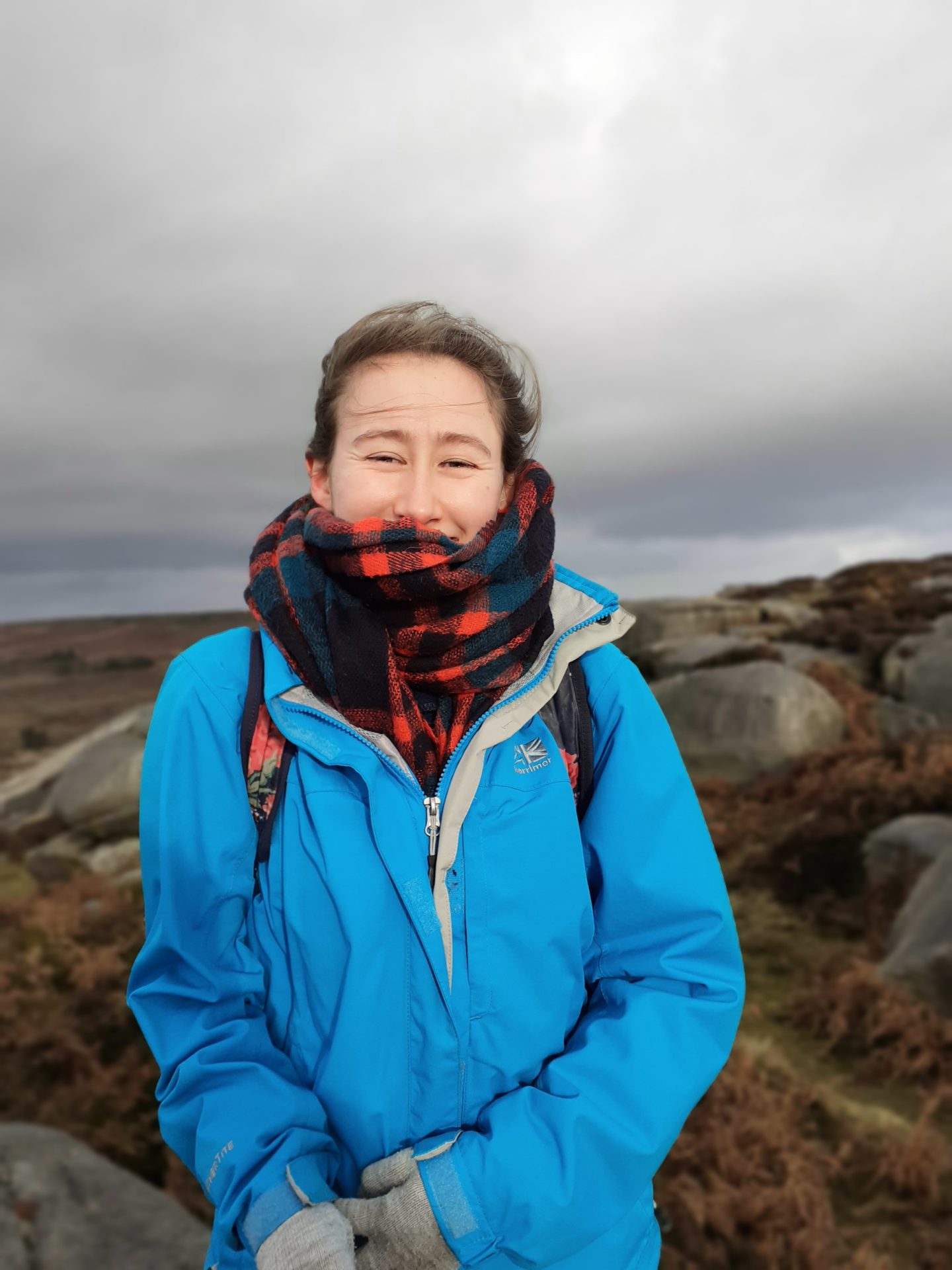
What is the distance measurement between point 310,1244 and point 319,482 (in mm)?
1789

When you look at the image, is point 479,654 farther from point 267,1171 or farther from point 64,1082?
point 64,1082

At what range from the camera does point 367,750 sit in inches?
70.7

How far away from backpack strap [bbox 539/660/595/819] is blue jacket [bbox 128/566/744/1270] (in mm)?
52

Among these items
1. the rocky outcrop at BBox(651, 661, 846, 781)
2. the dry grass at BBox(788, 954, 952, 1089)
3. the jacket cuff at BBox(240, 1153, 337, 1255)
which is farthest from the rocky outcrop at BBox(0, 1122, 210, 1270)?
the rocky outcrop at BBox(651, 661, 846, 781)

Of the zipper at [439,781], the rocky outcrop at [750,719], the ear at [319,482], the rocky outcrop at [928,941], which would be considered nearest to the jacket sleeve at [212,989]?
the zipper at [439,781]

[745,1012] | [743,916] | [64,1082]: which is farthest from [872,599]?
[64,1082]

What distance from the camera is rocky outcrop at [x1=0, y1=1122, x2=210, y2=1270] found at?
3.08 m

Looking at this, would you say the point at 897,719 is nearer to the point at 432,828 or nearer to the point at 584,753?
the point at 584,753

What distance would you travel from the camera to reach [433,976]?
1.72m

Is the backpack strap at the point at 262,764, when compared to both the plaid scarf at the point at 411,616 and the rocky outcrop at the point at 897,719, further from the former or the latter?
the rocky outcrop at the point at 897,719

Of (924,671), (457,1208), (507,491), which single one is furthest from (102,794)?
(924,671)

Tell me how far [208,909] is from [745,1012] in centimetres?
568

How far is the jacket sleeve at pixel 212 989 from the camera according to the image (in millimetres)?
1644

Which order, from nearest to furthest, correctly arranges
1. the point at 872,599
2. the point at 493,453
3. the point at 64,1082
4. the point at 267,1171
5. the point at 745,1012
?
the point at 267,1171, the point at 493,453, the point at 64,1082, the point at 745,1012, the point at 872,599
